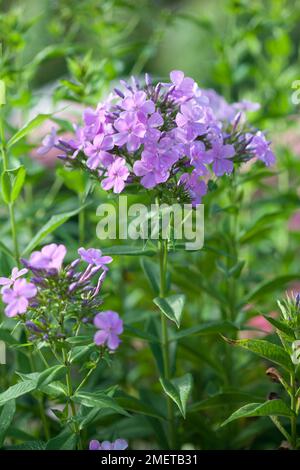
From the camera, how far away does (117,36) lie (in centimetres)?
246

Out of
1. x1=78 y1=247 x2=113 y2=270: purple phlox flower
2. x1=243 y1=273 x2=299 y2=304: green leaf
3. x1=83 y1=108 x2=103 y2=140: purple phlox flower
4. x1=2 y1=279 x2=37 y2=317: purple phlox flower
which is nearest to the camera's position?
x1=2 y1=279 x2=37 y2=317: purple phlox flower

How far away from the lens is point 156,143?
1278 millimetres

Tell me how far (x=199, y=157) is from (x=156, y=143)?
3.7 inches

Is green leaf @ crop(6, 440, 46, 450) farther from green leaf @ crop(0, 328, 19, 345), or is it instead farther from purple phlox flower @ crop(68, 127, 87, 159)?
purple phlox flower @ crop(68, 127, 87, 159)

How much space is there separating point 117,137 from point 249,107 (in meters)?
0.62

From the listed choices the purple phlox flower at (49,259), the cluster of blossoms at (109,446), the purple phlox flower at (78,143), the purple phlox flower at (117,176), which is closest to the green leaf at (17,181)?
the purple phlox flower at (78,143)

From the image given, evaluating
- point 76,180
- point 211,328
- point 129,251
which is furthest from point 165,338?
point 76,180

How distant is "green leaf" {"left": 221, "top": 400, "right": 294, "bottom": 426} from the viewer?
1248mm

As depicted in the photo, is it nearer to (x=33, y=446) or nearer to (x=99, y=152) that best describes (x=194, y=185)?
(x=99, y=152)

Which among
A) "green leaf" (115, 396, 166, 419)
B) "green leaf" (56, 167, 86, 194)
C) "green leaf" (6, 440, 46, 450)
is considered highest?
"green leaf" (56, 167, 86, 194)

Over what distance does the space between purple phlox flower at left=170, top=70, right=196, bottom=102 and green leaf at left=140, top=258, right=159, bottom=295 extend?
0.44 m

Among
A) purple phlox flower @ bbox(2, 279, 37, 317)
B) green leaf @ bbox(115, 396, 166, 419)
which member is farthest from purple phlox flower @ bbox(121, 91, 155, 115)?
green leaf @ bbox(115, 396, 166, 419)

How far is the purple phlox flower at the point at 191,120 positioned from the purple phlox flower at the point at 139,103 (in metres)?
0.06
